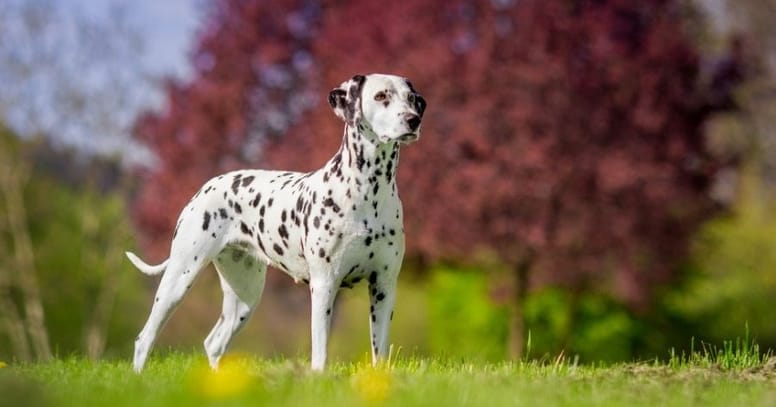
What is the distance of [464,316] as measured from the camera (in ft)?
64.2

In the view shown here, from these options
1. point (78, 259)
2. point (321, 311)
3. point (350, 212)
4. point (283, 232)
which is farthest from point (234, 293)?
point (78, 259)

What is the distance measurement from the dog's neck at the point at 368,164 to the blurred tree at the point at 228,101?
13.3 metres

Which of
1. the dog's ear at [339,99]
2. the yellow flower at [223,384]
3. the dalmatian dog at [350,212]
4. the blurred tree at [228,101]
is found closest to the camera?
the yellow flower at [223,384]

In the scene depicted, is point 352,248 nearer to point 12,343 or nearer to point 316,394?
point 316,394

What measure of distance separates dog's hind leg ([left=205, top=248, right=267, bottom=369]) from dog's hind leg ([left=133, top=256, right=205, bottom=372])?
33cm

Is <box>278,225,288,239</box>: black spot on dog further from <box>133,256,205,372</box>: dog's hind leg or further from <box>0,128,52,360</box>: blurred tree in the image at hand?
<box>0,128,52,360</box>: blurred tree

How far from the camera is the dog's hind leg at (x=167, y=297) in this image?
7762 millimetres

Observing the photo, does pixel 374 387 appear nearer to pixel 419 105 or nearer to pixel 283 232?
pixel 419 105

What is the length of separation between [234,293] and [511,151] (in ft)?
28.2

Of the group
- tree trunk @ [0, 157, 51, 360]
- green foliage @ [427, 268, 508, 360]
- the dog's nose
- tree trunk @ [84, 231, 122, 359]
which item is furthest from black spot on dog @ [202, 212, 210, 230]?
tree trunk @ [84, 231, 122, 359]

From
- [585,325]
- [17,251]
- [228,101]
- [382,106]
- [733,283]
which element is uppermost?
[228,101]

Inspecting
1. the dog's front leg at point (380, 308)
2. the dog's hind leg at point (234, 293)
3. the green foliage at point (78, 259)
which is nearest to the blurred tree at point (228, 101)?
the green foliage at point (78, 259)

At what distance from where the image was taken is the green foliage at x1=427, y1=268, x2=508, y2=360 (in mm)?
19281

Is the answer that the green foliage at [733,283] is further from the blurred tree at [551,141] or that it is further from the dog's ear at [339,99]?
the dog's ear at [339,99]
